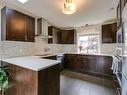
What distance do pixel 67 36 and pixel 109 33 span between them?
217cm

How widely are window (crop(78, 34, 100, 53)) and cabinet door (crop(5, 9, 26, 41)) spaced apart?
318 centimetres

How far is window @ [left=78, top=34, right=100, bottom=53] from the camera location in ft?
16.0

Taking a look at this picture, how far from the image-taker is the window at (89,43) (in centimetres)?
489

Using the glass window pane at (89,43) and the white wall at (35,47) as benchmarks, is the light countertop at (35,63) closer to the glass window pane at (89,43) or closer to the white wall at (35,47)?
the white wall at (35,47)

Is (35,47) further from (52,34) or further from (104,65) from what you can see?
(104,65)

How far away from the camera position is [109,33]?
4055 millimetres

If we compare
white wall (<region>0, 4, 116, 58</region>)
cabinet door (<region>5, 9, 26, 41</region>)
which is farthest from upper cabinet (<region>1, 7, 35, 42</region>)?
white wall (<region>0, 4, 116, 58</region>)

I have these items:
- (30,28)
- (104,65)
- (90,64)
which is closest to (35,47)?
(30,28)

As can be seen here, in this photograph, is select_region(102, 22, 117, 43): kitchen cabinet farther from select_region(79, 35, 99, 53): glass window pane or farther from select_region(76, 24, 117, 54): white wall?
select_region(79, 35, 99, 53): glass window pane

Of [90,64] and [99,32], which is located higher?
[99,32]

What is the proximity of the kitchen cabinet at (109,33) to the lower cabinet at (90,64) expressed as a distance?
2.59ft

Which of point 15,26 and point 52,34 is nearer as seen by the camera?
point 15,26

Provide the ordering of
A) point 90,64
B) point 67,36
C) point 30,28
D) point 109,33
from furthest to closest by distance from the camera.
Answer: point 67,36
point 90,64
point 109,33
point 30,28

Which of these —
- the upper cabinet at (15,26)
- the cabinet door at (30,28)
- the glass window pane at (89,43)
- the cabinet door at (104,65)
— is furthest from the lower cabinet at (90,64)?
the upper cabinet at (15,26)
